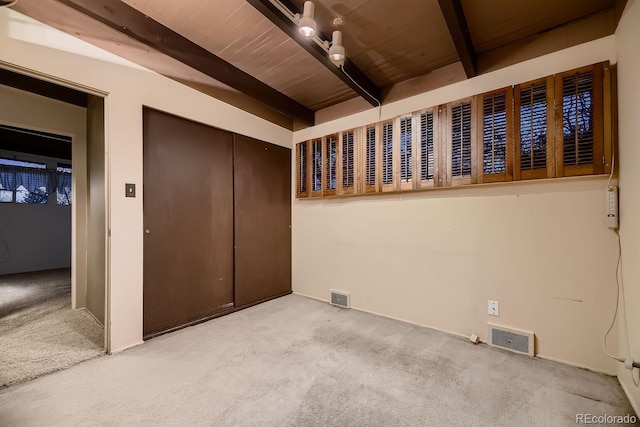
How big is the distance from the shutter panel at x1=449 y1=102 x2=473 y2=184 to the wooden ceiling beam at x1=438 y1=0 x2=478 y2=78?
0.33 metres

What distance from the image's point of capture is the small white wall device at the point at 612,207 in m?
1.72

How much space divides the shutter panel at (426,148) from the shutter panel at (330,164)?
1.05m

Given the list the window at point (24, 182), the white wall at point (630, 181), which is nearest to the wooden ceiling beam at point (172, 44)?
the white wall at point (630, 181)

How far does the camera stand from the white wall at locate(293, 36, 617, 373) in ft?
6.14

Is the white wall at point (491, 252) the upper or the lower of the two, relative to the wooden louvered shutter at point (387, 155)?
lower

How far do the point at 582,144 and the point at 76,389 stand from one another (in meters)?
3.74

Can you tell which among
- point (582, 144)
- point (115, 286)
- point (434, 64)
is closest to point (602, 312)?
point (582, 144)

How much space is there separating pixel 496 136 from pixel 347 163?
59.0 inches

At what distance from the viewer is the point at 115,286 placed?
2109 millimetres

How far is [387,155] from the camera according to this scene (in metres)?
2.81

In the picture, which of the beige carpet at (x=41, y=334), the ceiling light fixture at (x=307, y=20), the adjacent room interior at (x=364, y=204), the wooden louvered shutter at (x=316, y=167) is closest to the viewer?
the adjacent room interior at (x=364, y=204)

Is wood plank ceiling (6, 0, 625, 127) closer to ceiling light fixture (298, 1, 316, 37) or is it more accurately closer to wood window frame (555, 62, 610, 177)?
ceiling light fixture (298, 1, 316, 37)

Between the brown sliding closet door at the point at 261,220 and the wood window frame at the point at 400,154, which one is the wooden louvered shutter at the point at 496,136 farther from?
the brown sliding closet door at the point at 261,220

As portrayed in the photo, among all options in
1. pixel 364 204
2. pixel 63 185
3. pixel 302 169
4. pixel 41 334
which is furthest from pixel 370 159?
pixel 63 185
